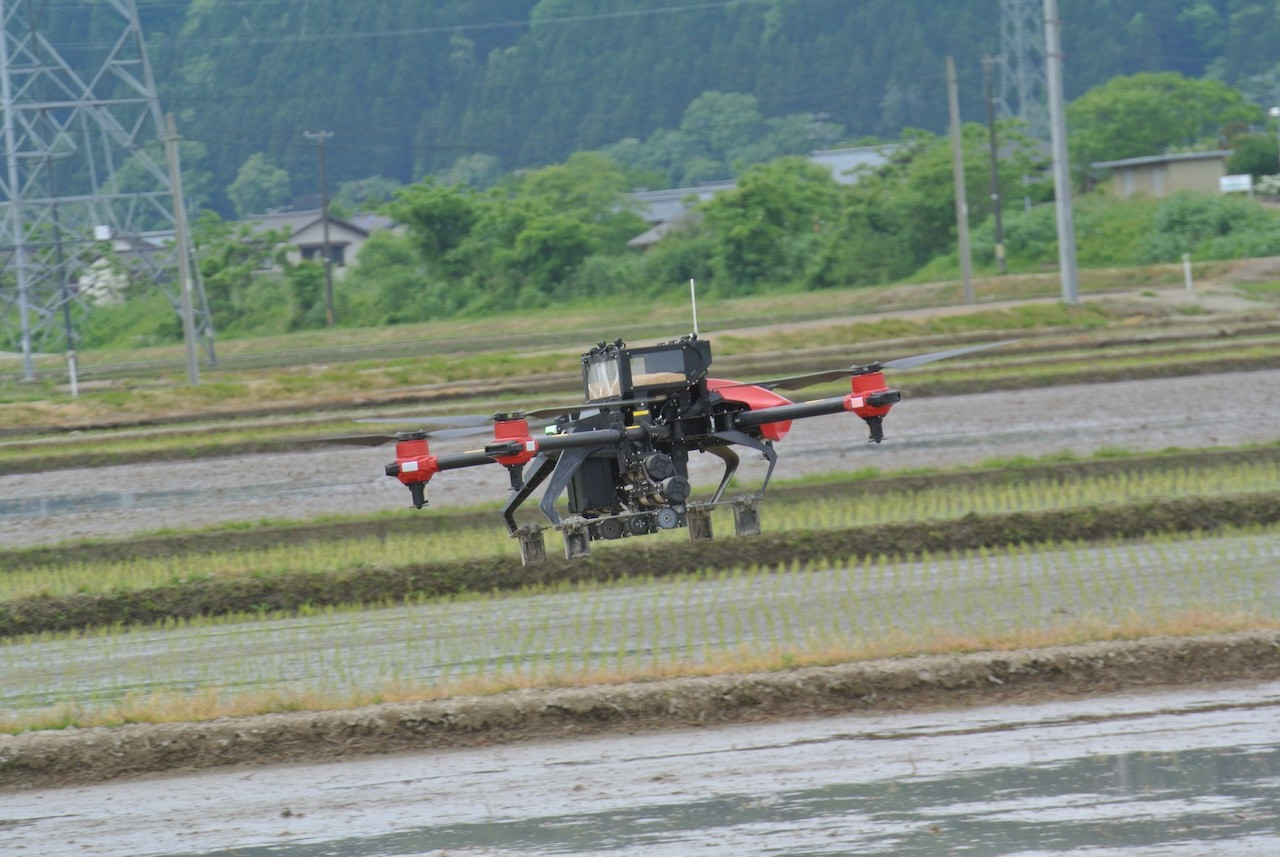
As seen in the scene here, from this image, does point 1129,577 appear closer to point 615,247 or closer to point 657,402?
point 657,402

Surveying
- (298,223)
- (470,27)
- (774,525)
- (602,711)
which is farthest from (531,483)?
(470,27)

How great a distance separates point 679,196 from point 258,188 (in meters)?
43.3

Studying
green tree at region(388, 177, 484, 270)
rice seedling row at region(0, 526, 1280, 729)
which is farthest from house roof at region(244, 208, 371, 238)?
rice seedling row at region(0, 526, 1280, 729)

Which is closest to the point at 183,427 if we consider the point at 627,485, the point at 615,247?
the point at 627,485

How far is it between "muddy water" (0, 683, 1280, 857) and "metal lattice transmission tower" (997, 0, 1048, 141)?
246 ft

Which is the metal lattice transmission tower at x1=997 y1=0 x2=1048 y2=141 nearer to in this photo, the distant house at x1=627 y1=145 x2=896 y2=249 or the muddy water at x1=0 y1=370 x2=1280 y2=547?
the distant house at x1=627 y1=145 x2=896 y2=249

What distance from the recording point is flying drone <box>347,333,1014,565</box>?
837 cm

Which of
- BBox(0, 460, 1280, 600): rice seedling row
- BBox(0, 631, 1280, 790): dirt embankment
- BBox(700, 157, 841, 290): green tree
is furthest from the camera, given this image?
BBox(700, 157, 841, 290): green tree

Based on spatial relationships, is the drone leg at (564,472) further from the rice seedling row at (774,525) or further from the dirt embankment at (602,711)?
the rice seedling row at (774,525)

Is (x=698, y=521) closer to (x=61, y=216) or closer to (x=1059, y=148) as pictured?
(x=1059, y=148)

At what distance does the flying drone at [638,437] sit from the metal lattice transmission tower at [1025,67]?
250 feet

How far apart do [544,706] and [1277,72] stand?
10450 centimetres

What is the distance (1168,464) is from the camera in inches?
742

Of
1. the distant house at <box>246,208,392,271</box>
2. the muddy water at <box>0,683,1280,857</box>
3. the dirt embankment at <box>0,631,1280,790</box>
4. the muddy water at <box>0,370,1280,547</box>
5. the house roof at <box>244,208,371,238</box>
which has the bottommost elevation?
the muddy water at <box>0,683,1280,857</box>
